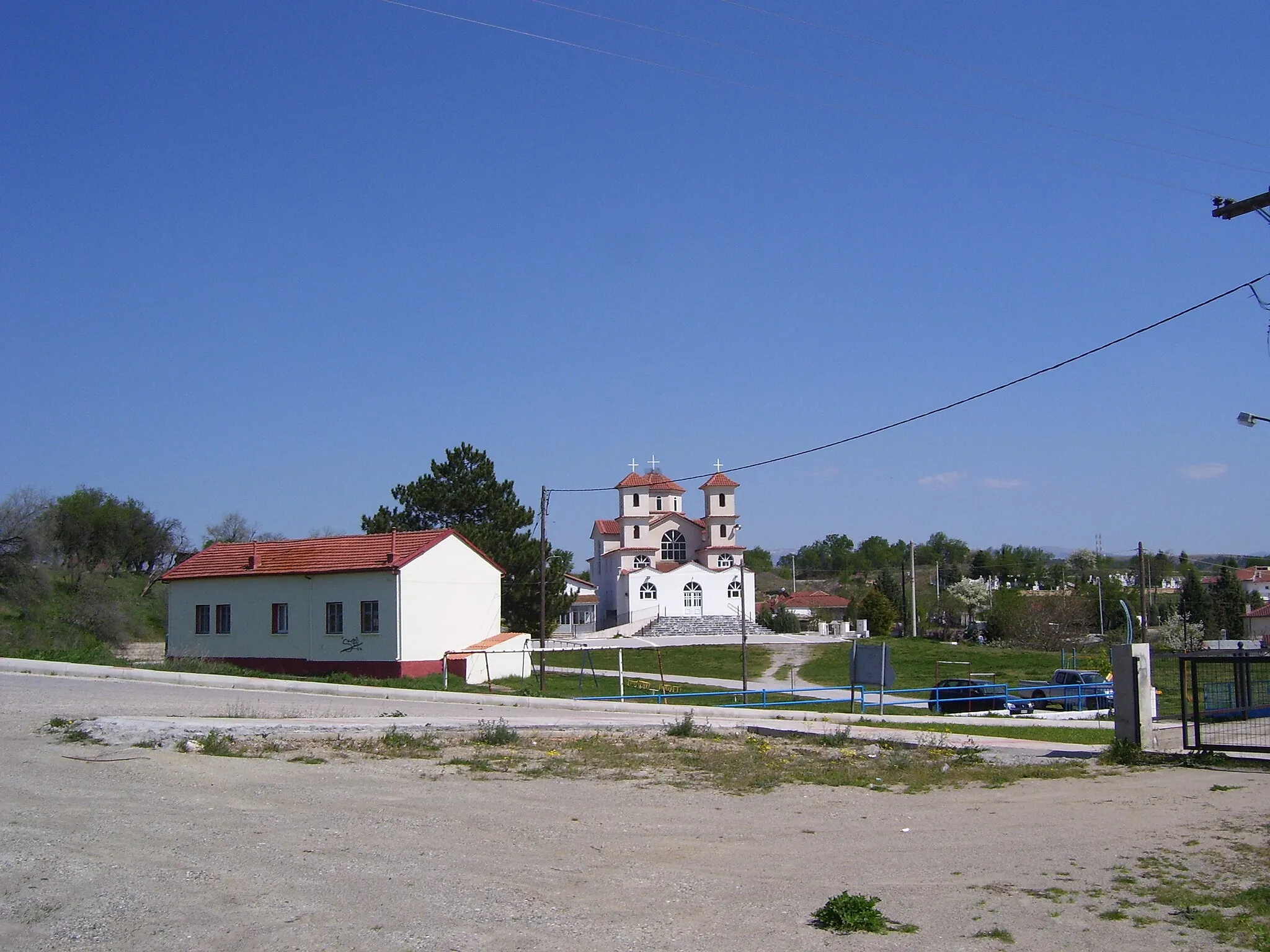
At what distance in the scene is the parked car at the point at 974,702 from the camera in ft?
102

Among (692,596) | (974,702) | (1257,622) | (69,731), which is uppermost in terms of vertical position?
(69,731)

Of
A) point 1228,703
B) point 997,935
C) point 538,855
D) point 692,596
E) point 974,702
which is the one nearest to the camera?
point 997,935

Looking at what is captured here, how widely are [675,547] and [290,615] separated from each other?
48.4 metres

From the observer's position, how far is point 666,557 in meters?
89.1

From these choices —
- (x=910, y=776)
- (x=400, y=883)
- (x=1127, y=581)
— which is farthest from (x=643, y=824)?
(x=1127, y=581)

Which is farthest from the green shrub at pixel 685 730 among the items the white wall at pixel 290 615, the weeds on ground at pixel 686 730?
the white wall at pixel 290 615

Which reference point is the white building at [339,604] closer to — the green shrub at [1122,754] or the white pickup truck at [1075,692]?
the white pickup truck at [1075,692]

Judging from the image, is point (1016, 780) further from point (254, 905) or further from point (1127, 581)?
point (1127, 581)

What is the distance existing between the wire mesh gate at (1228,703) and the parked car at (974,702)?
855 centimetres

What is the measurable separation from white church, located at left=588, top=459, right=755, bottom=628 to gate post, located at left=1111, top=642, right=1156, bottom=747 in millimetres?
58858

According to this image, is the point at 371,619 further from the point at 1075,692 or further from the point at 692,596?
the point at 692,596

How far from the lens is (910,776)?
53.8ft

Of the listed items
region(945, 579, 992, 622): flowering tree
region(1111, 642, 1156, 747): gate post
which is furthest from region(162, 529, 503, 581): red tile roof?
region(945, 579, 992, 622): flowering tree

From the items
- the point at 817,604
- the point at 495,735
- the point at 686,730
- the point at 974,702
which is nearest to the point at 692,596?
the point at 817,604
